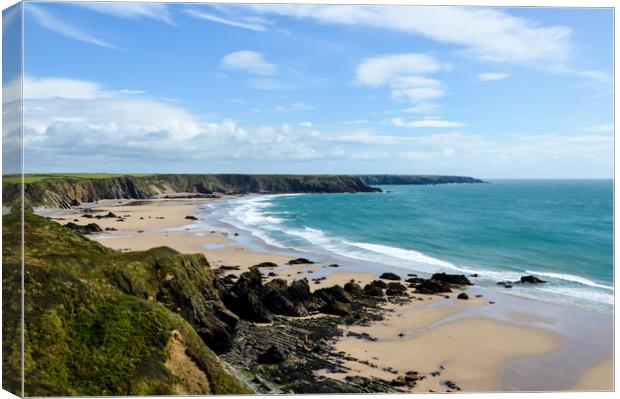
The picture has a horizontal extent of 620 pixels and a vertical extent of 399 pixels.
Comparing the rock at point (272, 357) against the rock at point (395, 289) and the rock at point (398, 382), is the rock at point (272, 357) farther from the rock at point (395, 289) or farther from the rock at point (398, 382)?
the rock at point (395, 289)

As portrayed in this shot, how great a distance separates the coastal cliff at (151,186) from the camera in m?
59.3

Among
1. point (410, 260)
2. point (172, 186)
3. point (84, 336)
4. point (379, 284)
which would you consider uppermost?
point (172, 186)

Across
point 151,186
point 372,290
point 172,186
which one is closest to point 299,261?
point 372,290

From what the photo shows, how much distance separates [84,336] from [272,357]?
681 cm

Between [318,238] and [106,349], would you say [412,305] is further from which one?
[318,238]

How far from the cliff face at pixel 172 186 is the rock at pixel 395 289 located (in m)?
31.0

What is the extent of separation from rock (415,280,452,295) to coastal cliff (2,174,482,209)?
2423 cm

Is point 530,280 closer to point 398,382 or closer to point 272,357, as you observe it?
point 398,382

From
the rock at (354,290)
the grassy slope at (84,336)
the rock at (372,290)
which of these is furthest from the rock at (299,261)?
the grassy slope at (84,336)

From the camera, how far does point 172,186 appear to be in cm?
14775

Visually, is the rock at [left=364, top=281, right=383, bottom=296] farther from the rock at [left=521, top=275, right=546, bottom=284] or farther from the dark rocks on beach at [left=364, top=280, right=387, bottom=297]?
the rock at [left=521, top=275, right=546, bottom=284]

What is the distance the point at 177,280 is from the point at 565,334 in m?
17.7

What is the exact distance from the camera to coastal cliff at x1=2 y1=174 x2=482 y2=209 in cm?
5931

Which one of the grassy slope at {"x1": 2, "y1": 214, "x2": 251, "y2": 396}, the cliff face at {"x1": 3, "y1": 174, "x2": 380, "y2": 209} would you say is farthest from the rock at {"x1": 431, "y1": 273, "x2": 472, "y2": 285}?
the cliff face at {"x1": 3, "y1": 174, "x2": 380, "y2": 209}
